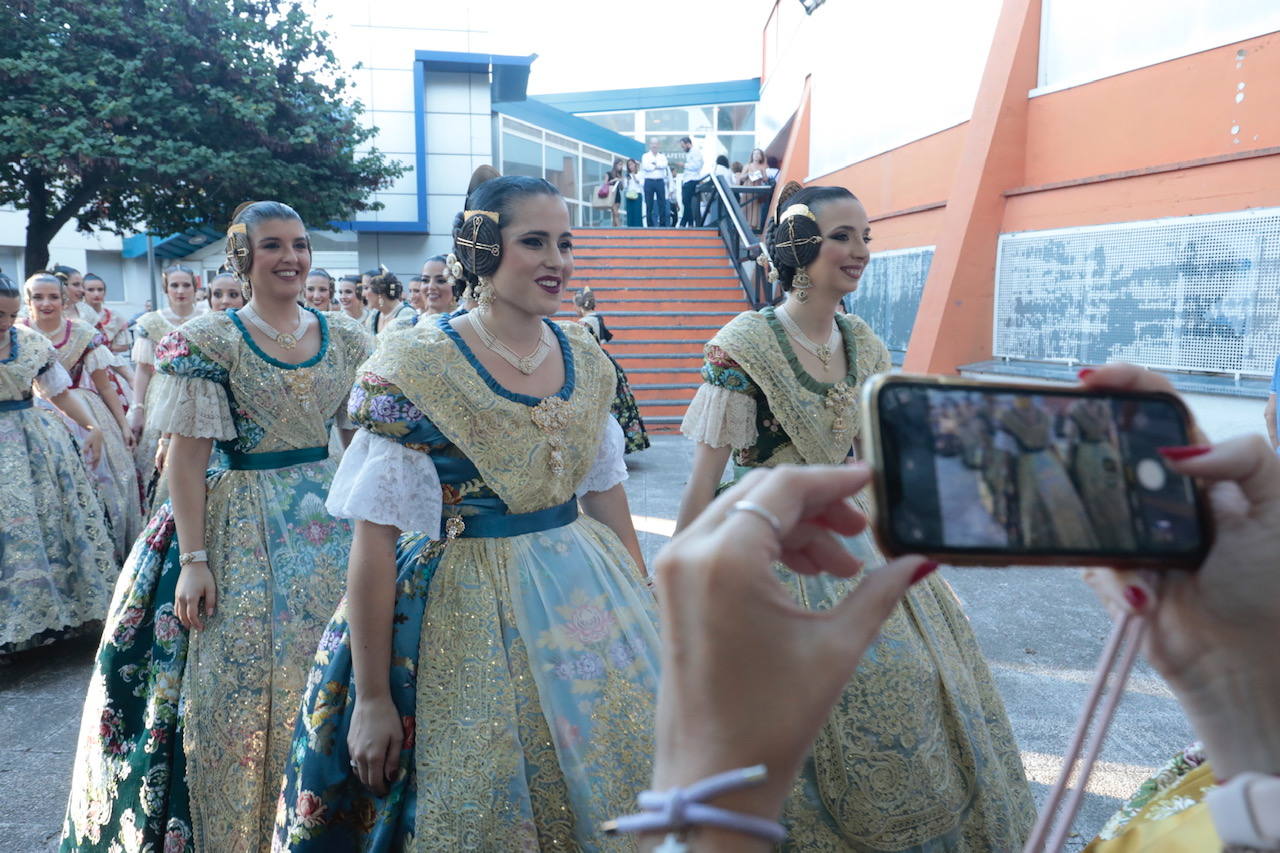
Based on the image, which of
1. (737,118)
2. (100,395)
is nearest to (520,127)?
(737,118)

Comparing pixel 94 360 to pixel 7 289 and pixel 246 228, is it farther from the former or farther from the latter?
pixel 246 228

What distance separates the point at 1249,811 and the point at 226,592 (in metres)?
2.61

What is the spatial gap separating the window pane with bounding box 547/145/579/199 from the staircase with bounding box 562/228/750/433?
6.74m

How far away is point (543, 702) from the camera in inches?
72.5

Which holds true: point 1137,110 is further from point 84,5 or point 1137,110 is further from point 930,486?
point 84,5

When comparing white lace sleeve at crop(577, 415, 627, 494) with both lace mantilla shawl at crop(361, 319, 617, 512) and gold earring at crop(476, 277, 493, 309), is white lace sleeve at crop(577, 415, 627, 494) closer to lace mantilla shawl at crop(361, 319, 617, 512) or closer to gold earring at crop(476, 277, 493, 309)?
lace mantilla shawl at crop(361, 319, 617, 512)

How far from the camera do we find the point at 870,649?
229 centimetres

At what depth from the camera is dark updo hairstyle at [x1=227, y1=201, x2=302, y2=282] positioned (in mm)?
3035

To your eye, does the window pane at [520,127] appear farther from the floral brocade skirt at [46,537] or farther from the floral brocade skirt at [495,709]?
the floral brocade skirt at [495,709]

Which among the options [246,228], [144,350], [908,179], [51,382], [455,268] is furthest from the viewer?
[908,179]

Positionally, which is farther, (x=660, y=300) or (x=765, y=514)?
(x=660, y=300)

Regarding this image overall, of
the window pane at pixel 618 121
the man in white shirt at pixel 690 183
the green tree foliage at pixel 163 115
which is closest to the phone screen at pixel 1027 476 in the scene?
the green tree foliage at pixel 163 115

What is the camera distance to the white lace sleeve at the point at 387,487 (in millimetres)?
1880

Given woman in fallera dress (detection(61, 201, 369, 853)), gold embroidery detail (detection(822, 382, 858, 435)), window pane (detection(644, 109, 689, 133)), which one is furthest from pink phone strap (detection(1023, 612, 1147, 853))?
window pane (detection(644, 109, 689, 133))
